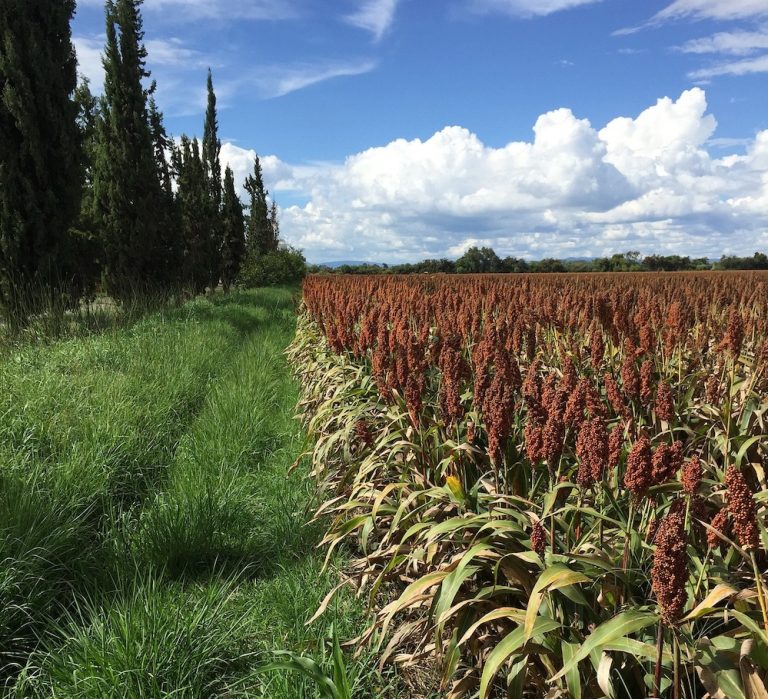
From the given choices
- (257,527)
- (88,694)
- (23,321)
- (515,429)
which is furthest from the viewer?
(23,321)

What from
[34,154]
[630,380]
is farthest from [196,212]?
[630,380]

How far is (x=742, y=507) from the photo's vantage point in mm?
1262

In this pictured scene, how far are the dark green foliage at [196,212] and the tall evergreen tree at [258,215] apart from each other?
47.1ft

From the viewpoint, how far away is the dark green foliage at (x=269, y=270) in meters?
33.8

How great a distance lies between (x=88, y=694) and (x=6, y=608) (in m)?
0.74

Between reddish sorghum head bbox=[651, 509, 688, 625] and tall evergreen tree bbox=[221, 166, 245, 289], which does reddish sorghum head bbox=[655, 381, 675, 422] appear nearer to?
reddish sorghum head bbox=[651, 509, 688, 625]

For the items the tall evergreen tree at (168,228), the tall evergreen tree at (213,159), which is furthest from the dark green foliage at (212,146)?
the tall evergreen tree at (168,228)

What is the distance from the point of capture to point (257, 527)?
127 inches

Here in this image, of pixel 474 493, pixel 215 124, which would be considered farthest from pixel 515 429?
pixel 215 124

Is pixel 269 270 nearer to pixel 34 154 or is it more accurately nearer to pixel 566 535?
pixel 34 154

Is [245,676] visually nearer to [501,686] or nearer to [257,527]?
[501,686]

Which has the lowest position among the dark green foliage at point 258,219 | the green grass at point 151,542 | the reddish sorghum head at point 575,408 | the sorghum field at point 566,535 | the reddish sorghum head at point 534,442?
the green grass at point 151,542

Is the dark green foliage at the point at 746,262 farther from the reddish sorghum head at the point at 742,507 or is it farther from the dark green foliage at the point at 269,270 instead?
the reddish sorghum head at the point at 742,507

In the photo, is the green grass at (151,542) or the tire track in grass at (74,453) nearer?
the green grass at (151,542)
